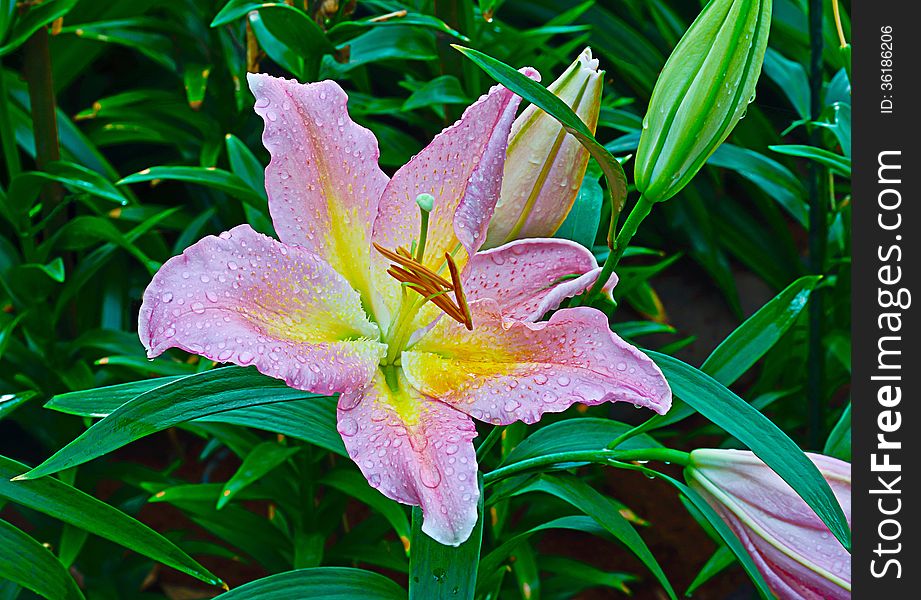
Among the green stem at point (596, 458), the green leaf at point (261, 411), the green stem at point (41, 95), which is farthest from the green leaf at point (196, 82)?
the green stem at point (596, 458)

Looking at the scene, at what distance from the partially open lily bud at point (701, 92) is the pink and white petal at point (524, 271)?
0.20 feet

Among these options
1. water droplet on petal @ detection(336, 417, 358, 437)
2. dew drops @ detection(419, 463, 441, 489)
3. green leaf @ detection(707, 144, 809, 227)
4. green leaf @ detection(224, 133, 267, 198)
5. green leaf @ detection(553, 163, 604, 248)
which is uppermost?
green leaf @ detection(707, 144, 809, 227)

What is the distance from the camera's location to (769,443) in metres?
0.41

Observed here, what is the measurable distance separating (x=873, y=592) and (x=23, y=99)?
3.27 ft

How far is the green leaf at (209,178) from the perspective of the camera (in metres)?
0.69

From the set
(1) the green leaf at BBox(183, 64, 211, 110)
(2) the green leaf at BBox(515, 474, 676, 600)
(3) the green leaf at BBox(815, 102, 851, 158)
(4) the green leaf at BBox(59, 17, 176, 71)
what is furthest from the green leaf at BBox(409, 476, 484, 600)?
(4) the green leaf at BBox(59, 17, 176, 71)

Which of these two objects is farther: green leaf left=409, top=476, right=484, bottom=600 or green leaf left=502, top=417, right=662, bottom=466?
green leaf left=502, top=417, right=662, bottom=466

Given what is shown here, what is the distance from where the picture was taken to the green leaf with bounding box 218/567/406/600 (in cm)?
46

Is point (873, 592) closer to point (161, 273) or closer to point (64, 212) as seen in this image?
point (161, 273)

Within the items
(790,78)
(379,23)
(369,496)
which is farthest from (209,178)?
(790,78)

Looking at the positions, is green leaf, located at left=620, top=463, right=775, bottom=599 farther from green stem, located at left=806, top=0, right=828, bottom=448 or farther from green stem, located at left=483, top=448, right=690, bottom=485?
green stem, located at left=806, top=0, right=828, bottom=448

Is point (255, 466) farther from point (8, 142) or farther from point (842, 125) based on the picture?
point (842, 125)

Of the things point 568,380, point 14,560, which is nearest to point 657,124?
point 568,380

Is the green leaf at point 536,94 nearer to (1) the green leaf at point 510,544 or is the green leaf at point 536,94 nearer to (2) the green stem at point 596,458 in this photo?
(2) the green stem at point 596,458
